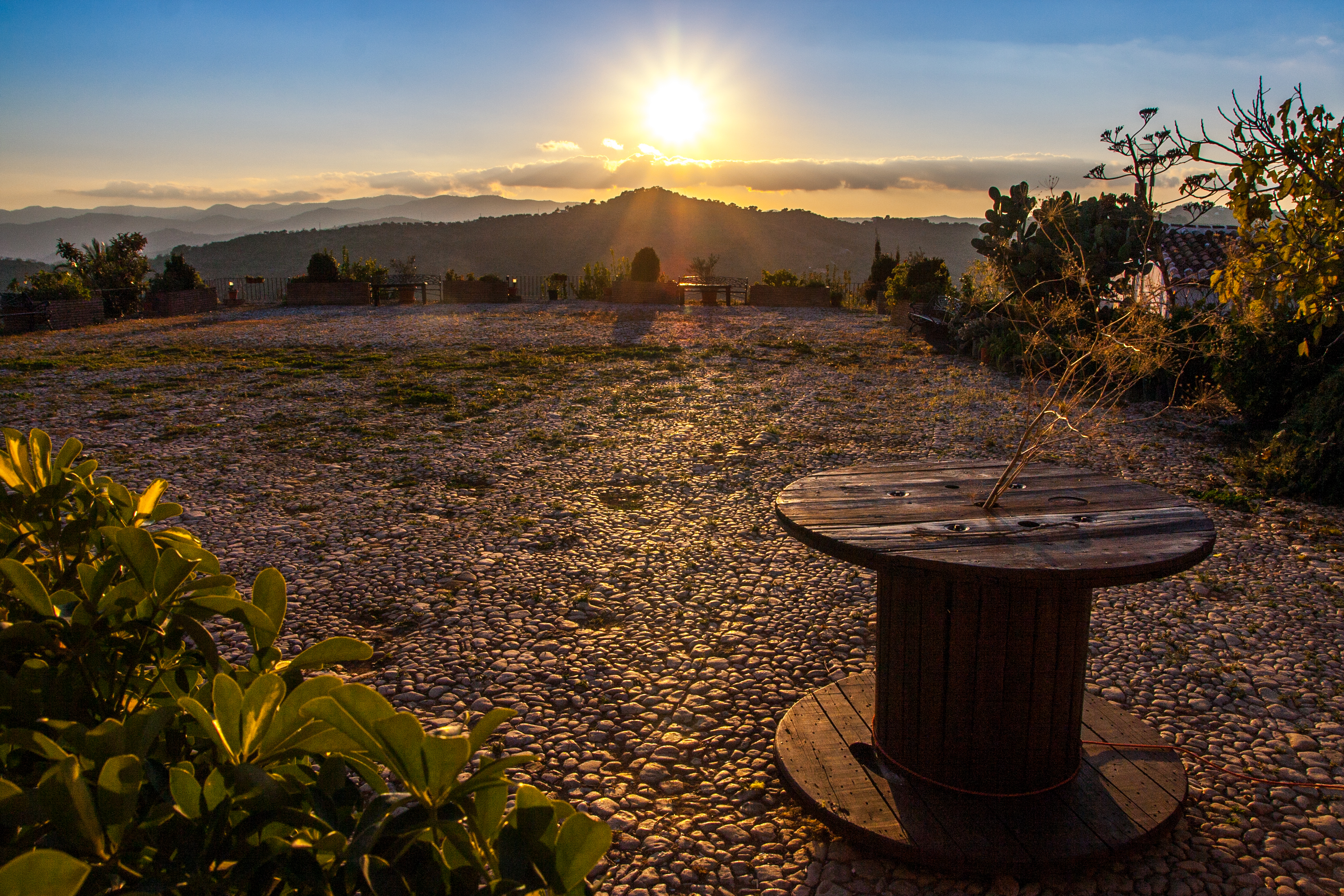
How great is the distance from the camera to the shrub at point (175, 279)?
20.9 metres

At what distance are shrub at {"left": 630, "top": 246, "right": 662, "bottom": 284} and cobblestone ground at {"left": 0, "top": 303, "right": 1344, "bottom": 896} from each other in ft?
42.1

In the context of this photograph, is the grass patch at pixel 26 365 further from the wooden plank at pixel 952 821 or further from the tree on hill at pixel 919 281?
the tree on hill at pixel 919 281

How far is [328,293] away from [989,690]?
23.0 m

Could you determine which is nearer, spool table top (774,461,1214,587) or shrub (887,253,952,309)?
spool table top (774,461,1214,587)

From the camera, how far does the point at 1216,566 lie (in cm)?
475

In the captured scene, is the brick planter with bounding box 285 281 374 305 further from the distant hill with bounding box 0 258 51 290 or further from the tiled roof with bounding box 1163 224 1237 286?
the distant hill with bounding box 0 258 51 290

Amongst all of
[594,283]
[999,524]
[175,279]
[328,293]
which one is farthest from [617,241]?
[999,524]

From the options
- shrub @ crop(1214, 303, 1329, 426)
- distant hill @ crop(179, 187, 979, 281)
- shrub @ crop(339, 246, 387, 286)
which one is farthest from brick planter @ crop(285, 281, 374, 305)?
distant hill @ crop(179, 187, 979, 281)

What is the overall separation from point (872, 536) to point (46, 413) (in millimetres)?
9482

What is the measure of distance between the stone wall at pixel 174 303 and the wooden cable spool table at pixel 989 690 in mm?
21631

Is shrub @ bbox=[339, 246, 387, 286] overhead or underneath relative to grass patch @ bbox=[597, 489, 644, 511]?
overhead

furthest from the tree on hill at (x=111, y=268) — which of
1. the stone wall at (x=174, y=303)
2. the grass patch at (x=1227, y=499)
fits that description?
the grass patch at (x=1227, y=499)

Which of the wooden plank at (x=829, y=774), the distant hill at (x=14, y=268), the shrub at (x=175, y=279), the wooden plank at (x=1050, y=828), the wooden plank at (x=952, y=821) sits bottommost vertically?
the wooden plank at (x=1050, y=828)

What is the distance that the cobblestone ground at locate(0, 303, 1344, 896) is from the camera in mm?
2598
